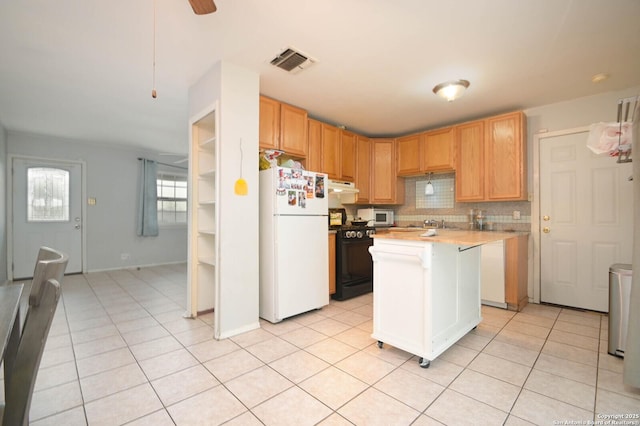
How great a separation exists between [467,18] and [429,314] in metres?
2.11

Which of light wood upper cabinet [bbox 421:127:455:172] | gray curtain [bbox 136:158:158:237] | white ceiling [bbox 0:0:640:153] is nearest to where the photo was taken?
white ceiling [bbox 0:0:640:153]

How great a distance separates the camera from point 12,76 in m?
2.89

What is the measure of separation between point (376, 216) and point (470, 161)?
1539mm

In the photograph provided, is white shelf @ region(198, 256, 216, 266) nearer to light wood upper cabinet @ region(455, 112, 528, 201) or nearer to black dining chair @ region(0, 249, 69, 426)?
black dining chair @ region(0, 249, 69, 426)

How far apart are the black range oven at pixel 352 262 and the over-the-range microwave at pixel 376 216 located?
467 mm

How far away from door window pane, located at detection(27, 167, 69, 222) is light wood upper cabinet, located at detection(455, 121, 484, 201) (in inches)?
261

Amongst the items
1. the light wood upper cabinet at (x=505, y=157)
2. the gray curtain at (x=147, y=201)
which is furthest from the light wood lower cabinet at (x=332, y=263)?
the gray curtain at (x=147, y=201)

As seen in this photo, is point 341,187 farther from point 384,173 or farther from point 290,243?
point 290,243

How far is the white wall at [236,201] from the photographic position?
103 inches

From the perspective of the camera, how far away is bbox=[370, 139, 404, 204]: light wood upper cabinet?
4.70 m

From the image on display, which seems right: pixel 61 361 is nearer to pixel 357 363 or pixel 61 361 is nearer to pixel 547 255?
pixel 357 363

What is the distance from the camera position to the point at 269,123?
330 centimetres

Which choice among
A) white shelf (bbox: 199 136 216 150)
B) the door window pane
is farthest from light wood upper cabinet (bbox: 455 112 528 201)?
the door window pane

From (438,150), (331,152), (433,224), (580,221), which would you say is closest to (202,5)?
(331,152)
